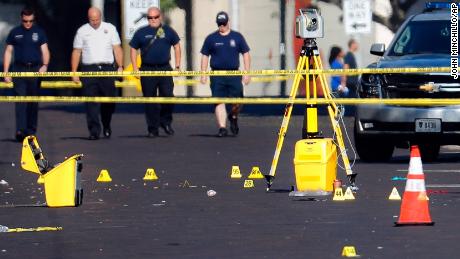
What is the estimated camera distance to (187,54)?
137 ft

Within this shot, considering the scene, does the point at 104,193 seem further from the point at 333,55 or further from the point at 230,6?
the point at 230,6

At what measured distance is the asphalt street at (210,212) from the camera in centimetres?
1170

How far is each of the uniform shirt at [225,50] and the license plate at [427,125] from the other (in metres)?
6.91

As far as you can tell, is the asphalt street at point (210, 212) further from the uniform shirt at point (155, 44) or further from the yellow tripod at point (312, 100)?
the uniform shirt at point (155, 44)

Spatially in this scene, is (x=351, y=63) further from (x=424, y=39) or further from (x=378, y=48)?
(x=378, y=48)

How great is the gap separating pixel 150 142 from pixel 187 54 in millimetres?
17135

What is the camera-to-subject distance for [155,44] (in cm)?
2553

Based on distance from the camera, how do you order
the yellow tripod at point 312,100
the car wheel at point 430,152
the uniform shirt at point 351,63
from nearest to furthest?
1. the yellow tripod at point 312,100
2. the car wheel at point 430,152
3. the uniform shirt at point 351,63

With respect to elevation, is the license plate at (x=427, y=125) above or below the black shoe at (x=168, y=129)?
Answer: above

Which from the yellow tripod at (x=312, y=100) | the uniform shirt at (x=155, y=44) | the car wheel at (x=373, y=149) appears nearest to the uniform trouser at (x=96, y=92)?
the uniform shirt at (x=155, y=44)

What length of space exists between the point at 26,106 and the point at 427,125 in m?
7.94

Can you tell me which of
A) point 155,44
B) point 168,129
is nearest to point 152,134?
point 168,129

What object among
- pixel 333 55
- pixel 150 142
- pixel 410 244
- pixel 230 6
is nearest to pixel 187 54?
pixel 230 6

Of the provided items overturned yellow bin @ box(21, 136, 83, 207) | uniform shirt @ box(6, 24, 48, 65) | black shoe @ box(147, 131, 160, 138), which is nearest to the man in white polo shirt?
uniform shirt @ box(6, 24, 48, 65)
